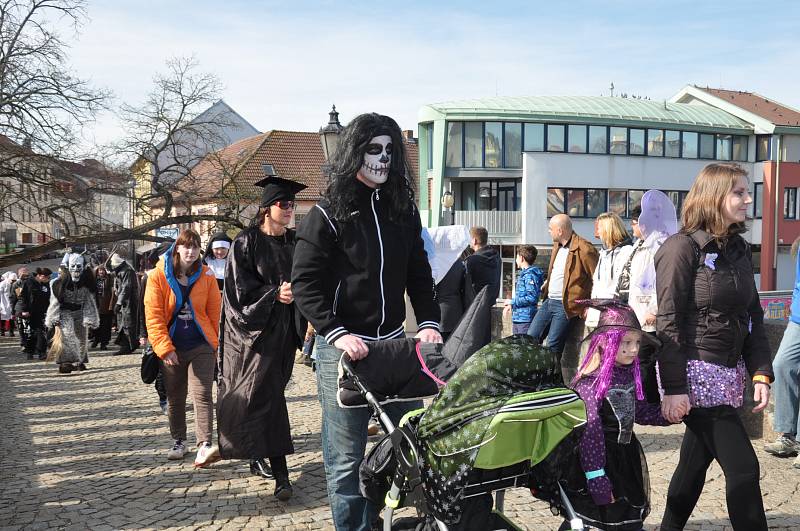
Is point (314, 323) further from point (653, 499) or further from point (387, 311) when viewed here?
point (653, 499)

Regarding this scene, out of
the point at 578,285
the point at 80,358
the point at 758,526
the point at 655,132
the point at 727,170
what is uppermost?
the point at 655,132

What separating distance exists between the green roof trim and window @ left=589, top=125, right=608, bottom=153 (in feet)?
1.21

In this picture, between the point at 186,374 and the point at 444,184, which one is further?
the point at 444,184

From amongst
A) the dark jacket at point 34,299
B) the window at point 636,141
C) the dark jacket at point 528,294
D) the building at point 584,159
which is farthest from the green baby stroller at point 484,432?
the window at point 636,141

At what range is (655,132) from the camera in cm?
4406

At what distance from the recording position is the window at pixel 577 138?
138ft

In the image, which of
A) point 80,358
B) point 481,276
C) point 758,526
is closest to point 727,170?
point 758,526

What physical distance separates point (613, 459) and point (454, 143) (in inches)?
1524

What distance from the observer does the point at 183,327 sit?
642 cm

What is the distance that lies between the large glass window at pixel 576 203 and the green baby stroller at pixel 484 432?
40.8 meters

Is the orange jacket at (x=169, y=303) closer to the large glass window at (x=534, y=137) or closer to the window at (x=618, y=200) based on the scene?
the large glass window at (x=534, y=137)

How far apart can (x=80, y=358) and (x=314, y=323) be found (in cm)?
1117

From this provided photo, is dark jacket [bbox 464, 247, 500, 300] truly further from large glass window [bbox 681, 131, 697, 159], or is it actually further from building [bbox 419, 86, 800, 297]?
large glass window [bbox 681, 131, 697, 159]

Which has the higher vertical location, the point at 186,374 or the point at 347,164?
the point at 347,164
